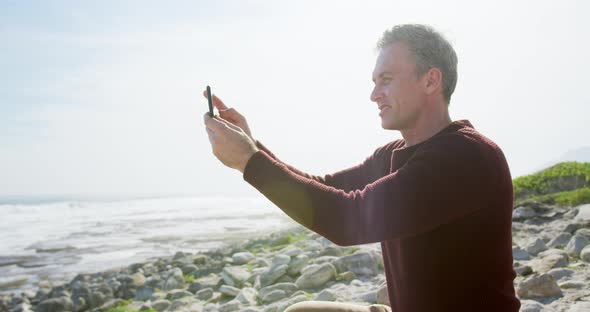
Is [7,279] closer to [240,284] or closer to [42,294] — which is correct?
[42,294]

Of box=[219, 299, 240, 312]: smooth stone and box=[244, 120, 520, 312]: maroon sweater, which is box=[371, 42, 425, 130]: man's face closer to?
box=[244, 120, 520, 312]: maroon sweater

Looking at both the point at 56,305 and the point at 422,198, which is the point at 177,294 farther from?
the point at 422,198

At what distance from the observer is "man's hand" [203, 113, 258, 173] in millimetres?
2047

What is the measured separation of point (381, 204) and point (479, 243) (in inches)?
21.0

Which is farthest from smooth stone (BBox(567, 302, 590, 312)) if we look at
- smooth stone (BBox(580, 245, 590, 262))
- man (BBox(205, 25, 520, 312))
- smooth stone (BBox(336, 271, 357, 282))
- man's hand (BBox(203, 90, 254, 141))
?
man's hand (BBox(203, 90, 254, 141))

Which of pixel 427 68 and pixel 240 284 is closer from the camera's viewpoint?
pixel 427 68

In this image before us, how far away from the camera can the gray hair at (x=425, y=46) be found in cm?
234

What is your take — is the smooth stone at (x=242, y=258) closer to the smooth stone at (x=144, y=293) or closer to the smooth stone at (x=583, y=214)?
the smooth stone at (x=144, y=293)

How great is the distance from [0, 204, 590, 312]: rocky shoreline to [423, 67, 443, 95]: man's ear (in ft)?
8.83

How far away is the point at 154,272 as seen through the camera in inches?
485

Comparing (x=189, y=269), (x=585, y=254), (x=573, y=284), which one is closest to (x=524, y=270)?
(x=573, y=284)

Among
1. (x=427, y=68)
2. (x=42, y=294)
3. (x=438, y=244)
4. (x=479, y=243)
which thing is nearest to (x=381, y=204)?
(x=438, y=244)

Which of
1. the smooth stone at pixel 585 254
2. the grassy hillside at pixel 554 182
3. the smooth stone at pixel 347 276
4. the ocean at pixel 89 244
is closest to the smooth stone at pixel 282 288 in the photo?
the smooth stone at pixel 347 276

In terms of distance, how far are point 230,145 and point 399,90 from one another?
916 millimetres
